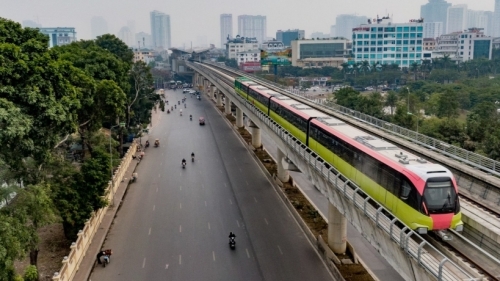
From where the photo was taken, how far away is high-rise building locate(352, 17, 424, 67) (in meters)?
146

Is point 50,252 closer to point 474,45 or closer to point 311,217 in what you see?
point 311,217

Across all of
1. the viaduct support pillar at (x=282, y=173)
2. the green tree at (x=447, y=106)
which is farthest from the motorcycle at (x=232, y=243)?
the green tree at (x=447, y=106)

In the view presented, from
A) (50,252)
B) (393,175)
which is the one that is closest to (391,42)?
Answer: (50,252)

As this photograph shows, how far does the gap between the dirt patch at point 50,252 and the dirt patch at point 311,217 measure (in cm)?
1587

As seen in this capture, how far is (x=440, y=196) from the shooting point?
1608 cm

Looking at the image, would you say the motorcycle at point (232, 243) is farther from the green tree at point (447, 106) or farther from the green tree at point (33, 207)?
the green tree at point (447, 106)

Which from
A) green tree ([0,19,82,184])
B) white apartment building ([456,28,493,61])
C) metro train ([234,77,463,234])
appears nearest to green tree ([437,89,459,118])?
metro train ([234,77,463,234])

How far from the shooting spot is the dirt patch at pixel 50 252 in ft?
A: 87.6

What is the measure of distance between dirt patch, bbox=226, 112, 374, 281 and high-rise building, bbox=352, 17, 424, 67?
10513 centimetres

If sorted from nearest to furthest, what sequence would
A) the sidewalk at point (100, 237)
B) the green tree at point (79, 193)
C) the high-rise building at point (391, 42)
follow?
the sidewalk at point (100, 237) < the green tree at point (79, 193) < the high-rise building at point (391, 42)

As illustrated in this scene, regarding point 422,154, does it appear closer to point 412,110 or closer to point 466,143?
point 466,143

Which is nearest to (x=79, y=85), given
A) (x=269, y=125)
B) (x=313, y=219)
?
(x=269, y=125)

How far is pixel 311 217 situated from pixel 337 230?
5835 millimetres

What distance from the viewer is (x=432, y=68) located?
127500mm
